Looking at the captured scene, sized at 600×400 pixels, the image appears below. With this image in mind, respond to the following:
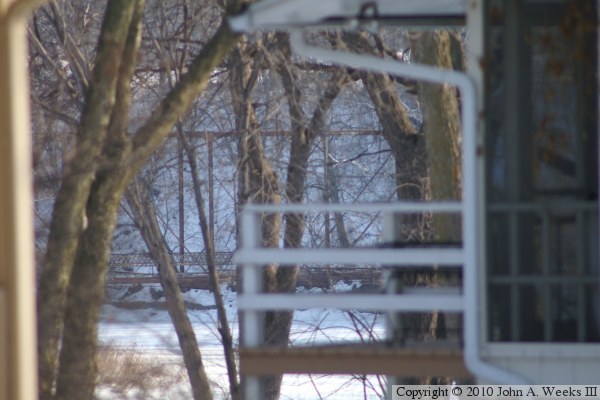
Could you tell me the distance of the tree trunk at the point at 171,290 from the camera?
46.2ft

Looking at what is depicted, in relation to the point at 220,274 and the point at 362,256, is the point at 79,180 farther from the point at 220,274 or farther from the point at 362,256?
the point at 220,274

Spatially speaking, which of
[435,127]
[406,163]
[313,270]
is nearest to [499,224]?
[435,127]

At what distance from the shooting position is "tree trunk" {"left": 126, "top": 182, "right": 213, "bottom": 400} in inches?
554

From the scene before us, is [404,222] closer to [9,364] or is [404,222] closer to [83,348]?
[83,348]

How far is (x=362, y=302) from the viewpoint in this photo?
5812mm

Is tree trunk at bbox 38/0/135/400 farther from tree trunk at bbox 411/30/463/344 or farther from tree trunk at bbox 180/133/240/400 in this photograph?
tree trunk at bbox 411/30/463/344

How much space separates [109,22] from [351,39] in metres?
3.57

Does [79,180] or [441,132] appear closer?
[79,180]

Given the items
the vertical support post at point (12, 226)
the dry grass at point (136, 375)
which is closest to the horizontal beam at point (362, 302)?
the vertical support post at point (12, 226)

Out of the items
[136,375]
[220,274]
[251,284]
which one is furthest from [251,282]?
[220,274]

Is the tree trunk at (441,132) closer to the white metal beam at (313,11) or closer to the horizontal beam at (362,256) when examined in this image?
the white metal beam at (313,11)

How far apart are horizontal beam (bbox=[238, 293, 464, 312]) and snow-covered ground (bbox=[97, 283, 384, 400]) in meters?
6.52

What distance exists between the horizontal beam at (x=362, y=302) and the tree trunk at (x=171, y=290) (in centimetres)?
823

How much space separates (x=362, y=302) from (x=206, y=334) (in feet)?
48.3
